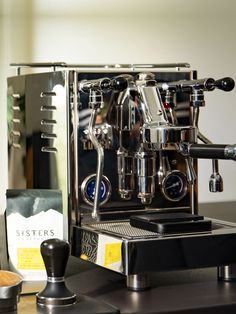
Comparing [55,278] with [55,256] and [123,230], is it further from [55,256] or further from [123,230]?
[123,230]

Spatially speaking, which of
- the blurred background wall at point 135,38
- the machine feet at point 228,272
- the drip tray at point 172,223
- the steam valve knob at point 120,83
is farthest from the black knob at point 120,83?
the blurred background wall at point 135,38

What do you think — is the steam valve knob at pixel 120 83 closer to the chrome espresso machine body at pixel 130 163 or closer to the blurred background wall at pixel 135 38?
the chrome espresso machine body at pixel 130 163

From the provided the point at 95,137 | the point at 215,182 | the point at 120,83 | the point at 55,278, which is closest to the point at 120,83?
the point at 120,83

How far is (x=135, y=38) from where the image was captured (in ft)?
6.47

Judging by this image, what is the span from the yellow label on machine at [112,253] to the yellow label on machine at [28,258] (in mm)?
134

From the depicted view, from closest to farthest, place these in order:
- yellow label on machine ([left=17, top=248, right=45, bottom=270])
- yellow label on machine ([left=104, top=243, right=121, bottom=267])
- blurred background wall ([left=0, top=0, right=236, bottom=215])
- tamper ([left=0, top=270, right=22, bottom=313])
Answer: tamper ([left=0, top=270, right=22, bottom=313]), yellow label on machine ([left=104, top=243, right=121, bottom=267]), yellow label on machine ([left=17, top=248, right=45, bottom=270]), blurred background wall ([left=0, top=0, right=236, bottom=215])

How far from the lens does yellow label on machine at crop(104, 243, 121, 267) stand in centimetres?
117

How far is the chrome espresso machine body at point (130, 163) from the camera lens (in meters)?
1.18

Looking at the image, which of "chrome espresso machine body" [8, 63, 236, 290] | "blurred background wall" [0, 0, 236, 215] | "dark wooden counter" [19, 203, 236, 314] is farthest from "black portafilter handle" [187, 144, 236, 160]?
"blurred background wall" [0, 0, 236, 215]

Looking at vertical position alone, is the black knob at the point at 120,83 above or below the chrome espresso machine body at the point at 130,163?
above

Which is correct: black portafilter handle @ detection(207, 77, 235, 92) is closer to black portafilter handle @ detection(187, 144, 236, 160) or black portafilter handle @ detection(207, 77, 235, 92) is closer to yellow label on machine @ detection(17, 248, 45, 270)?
black portafilter handle @ detection(187, 144, 236, 160)

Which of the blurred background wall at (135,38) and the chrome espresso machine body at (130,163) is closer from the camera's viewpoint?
the chrome espresso machine body at (130,163)

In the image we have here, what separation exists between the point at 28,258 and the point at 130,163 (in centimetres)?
23

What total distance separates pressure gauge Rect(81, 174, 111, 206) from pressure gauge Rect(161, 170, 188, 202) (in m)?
0.10
